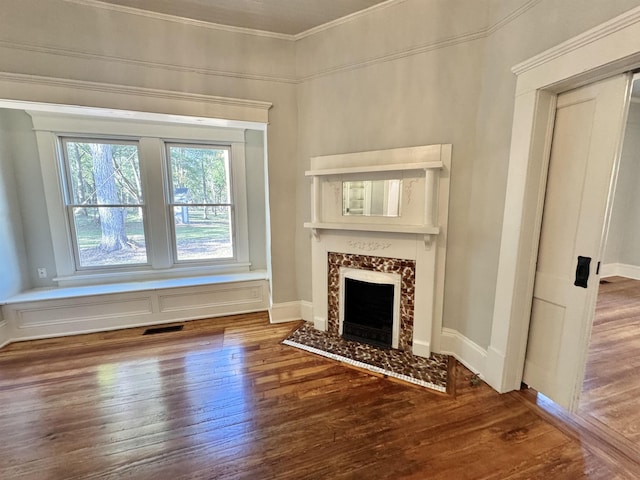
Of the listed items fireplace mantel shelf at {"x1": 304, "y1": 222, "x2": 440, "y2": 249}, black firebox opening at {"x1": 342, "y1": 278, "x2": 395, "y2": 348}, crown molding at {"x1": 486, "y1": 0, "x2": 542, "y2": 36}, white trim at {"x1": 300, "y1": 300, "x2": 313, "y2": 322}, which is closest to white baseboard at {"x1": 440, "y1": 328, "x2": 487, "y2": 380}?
black firebox opening at {"x1": 342, "y1": 278, "x2": 395, "y2": 348}

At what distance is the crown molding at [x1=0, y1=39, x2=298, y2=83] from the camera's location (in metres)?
2.29

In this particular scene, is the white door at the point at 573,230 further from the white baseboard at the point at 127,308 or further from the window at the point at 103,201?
the window at the point at 103,201

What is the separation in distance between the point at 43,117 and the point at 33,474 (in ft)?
11.1

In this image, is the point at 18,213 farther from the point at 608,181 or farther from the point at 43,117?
the point at 608,181

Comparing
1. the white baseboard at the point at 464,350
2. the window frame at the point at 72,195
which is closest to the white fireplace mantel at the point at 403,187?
the white baseboard at the point at 464,350

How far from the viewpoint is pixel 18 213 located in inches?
120

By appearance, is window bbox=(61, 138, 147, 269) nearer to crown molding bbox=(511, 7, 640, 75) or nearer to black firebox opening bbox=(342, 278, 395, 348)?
black firebox opening bbox=(342, 278, 395, 348)

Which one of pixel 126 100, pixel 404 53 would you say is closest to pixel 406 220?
pixel 404 53

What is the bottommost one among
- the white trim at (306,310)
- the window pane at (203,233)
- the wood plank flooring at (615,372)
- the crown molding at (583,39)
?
the wood plank flooring at (615,372)

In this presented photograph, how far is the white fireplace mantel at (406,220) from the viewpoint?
2.34 m

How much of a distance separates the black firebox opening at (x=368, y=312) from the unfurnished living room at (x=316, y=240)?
0.02 meters

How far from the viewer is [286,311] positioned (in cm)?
330

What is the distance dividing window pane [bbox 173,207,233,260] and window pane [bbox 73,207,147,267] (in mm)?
454

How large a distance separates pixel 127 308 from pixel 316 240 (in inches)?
91.3
